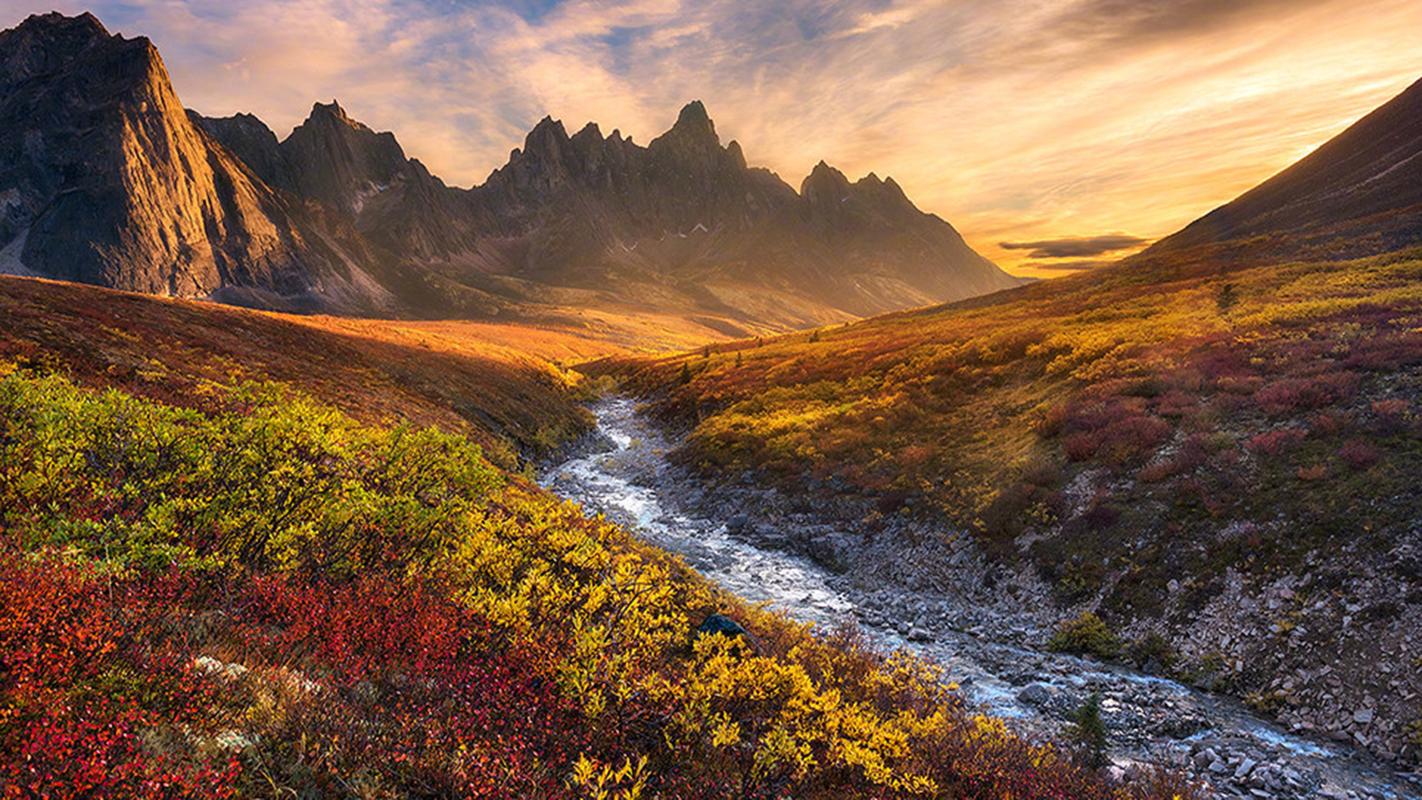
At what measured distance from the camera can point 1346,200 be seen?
6481cm

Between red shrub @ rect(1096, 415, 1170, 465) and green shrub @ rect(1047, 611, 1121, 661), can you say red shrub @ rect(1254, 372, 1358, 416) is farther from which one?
green shrub @ rect(1047, 611, 1121, 661)

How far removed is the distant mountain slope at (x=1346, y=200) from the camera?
1981 inches

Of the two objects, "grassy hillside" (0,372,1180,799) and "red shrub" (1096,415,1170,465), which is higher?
"grassy hillside" (0,372,1180,799)

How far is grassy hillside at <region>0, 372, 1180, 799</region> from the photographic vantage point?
4223 mm

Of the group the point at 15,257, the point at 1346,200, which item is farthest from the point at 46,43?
the point at 1346,200

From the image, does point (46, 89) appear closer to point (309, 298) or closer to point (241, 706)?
point (309, 298)

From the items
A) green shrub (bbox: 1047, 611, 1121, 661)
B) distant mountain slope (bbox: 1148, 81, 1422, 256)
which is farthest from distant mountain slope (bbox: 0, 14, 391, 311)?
distant mountain slope (bbox: 1148, 81, 1422, 256)

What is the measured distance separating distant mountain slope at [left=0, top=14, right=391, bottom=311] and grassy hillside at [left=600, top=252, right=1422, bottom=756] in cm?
16110

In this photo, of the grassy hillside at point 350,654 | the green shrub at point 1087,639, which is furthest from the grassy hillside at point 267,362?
the green shrub at point 1087,639

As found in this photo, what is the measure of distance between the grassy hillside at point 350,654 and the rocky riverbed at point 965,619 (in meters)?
2.82

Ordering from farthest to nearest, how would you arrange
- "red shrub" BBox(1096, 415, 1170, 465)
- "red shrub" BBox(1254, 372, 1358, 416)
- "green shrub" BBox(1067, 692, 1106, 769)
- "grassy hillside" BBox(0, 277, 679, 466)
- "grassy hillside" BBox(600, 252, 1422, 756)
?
1. "red shrub" BBox(1096, 415, 1170, 465)
2. "grassy hillside" BBox(0, 277, 679, 466)
3. "red shrub" BBox(1254, 372, 1358, 416)
4. "grassy hillside" BBox(600, 252, 1422, 756)
5. "green shrub" BBox(1067, 692, 1106, 769)

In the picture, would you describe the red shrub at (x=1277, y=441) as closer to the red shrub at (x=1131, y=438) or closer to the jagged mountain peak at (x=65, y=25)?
the red shrub at (x=1131, y=438)

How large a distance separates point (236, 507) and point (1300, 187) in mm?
119357

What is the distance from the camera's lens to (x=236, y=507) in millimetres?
7523
